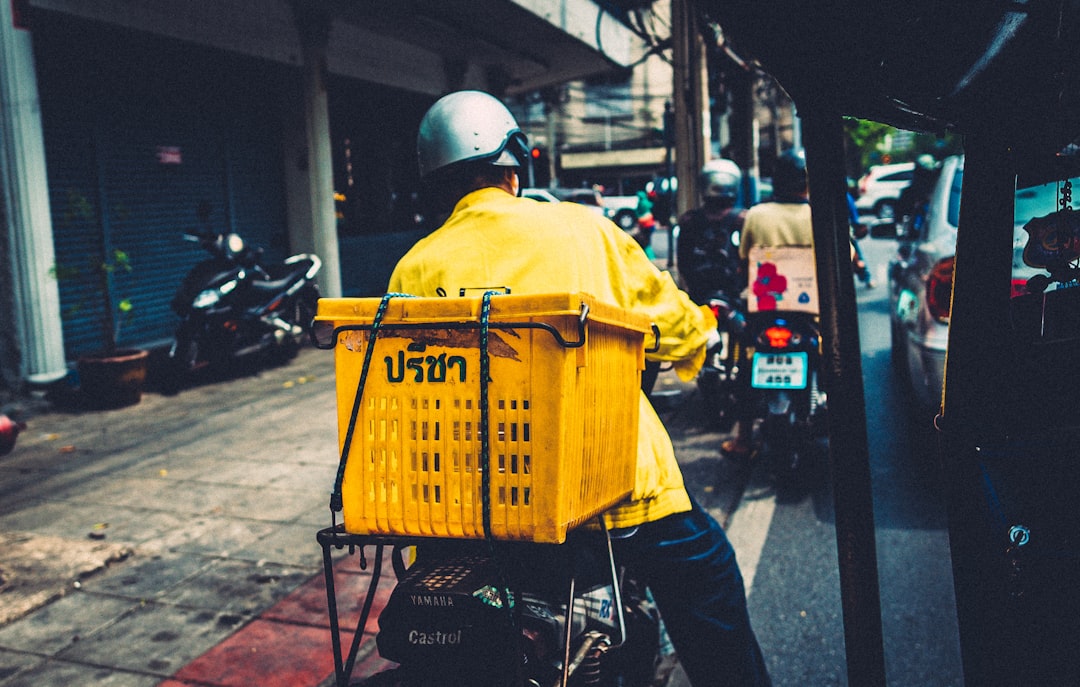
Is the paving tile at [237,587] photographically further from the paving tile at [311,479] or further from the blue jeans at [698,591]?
the blue jeans at [698,591]

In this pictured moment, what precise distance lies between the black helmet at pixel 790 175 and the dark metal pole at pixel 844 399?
3956 millimetres

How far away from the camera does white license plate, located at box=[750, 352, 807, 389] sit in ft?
16.9

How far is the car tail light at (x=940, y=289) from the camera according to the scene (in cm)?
511

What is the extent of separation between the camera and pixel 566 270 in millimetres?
2012

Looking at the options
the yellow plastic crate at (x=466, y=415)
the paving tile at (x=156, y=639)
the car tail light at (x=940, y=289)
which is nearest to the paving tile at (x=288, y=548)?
the paving tile at (x=156, y=639)

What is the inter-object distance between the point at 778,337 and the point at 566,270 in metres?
3.46

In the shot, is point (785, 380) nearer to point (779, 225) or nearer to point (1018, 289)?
point (779, 225)

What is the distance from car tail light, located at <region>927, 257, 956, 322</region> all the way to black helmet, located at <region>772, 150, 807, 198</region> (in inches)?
37.0

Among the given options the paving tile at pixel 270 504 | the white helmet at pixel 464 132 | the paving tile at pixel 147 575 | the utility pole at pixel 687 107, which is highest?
the utility pole at pixel 687 107

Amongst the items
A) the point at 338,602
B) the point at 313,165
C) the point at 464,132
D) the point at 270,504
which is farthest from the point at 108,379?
the point at 464,132

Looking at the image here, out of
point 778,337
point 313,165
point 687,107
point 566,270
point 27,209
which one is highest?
point 687,107

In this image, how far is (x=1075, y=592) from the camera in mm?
1664

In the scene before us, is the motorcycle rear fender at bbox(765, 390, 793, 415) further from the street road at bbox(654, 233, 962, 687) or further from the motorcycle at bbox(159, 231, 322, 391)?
the motorcycle at bbox(159, 231, 322, 391)

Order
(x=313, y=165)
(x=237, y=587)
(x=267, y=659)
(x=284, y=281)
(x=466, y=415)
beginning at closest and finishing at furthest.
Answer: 1. (x=466, y=415)
2. (x=267, y=659)
3. (x=237, y=587)
4. (x=284, y=281)
5. (x=313, y=165)
